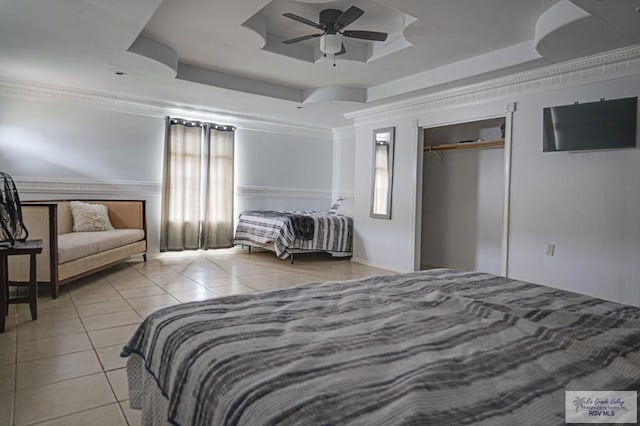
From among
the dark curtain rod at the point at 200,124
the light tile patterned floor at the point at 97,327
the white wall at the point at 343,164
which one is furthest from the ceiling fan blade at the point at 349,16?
the white wall at the point at 343,164

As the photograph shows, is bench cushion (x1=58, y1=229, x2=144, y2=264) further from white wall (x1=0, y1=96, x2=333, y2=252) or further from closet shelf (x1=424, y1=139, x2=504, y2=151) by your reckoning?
closet shelf (x1=424, y1=139, x2=504, y2=151)

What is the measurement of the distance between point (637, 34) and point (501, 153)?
2353mm

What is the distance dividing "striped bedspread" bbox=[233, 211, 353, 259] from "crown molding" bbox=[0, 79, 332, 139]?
166cm

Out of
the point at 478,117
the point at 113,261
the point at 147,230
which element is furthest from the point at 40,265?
the point at 478,117

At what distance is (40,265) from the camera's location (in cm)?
361

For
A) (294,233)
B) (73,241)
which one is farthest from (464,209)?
(73,241)

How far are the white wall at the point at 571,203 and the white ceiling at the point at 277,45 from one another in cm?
43

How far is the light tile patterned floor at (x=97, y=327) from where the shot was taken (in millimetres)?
1906

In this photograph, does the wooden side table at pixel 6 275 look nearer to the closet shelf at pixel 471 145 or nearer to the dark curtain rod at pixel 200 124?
the dark curtain rod at pixel 200 124

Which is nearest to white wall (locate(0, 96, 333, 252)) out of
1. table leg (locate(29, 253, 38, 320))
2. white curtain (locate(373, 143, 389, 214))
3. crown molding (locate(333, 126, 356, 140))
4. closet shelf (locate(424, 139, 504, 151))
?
crown molding (locate(333, 126, 356, 140))

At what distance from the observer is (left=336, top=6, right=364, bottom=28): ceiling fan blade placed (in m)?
3.07

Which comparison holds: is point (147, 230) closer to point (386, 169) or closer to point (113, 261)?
point (113, 261)

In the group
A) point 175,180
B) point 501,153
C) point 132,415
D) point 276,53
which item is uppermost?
point 276,53

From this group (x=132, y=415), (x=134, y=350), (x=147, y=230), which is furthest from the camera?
(x=147, y=230)
